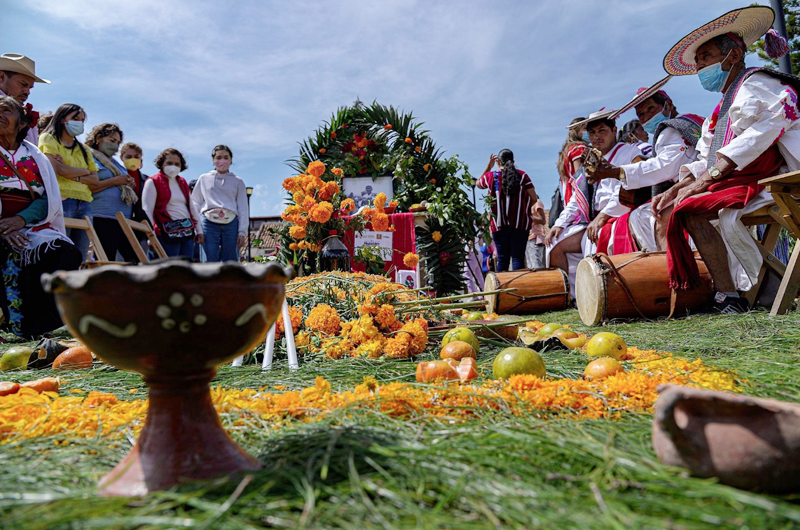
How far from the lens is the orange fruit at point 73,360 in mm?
2625

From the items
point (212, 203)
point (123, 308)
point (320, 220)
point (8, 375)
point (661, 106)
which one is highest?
point (661, 106)

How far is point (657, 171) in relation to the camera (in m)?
4.73

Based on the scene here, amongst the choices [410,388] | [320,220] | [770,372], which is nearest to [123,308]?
[410,388]

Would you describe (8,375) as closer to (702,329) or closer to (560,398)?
(560,398)

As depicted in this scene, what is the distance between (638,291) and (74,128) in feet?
18.7

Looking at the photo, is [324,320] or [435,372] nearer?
[435,372]

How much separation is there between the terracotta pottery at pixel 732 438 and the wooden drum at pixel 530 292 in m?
4.61

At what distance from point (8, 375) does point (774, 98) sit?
4979 mm

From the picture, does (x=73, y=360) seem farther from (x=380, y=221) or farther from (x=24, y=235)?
(x=380, y=221)

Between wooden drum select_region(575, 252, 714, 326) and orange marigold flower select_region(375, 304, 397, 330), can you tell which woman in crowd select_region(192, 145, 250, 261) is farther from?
wooden drum select_region(575, 252, 714, 326)

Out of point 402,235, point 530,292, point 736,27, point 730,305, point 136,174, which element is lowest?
point 730,305

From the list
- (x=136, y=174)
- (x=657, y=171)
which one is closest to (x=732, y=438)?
(x=657, y=171)

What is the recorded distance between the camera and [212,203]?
663 centimetres

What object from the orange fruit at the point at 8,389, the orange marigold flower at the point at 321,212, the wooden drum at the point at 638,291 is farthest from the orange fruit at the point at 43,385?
the wooden drum at the point at 638,291
